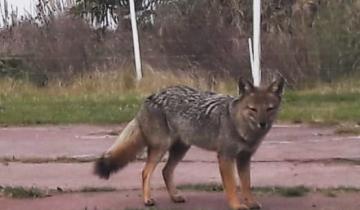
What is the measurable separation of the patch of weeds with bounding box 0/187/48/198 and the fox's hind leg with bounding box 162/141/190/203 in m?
1.11

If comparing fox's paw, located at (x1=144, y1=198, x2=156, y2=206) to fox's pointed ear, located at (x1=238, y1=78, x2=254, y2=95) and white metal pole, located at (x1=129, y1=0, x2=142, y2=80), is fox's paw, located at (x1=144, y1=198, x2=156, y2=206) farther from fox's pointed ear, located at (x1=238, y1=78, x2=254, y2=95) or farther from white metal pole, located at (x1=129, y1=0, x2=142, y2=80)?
white metal pole, located at (x1=129, y1=0, x2=142, y2=80)

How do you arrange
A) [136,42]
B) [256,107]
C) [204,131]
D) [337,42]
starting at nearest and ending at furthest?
[256,107] → [204,131] → [337,42] → [136,42]

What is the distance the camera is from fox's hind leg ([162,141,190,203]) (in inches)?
339

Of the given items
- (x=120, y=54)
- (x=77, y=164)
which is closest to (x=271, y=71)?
(x=120, y=54)

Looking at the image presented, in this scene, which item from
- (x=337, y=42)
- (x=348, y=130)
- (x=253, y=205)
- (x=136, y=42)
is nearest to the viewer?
(x=253, y=205)

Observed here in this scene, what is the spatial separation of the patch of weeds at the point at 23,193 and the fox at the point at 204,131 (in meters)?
0.60

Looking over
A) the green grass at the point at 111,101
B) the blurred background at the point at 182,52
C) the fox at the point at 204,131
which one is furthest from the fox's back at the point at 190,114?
the blurred background at the point at 182,52

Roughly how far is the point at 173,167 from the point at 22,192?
138 cm

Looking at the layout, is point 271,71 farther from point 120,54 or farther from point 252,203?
point 252,203

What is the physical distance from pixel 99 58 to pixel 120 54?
521mm

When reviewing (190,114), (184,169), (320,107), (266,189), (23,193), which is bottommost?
(320,107)

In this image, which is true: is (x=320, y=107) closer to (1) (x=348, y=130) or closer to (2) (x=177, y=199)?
(1) (x=348, y=130)

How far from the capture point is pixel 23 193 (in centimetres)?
886

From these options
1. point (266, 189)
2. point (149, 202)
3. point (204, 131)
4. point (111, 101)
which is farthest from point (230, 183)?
point (111, 101)
